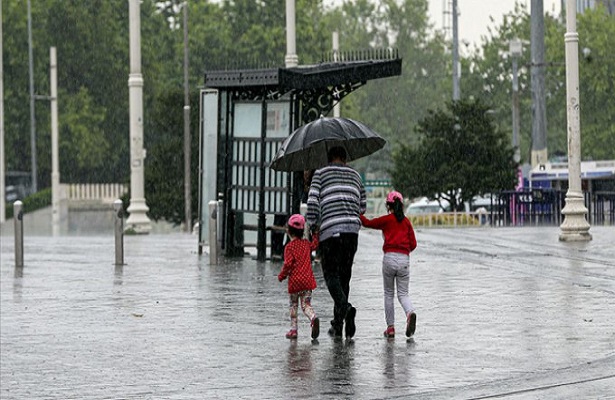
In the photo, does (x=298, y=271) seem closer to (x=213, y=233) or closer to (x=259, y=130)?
(x=213, y=233)

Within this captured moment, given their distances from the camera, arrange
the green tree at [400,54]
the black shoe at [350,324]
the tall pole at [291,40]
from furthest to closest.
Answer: the green tree at [400,54], the tall pole at [291,40], the black shoe at [350,324]

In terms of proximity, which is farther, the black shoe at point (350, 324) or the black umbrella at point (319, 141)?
the black umbrella at point (319, 141)

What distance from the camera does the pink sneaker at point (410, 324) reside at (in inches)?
576

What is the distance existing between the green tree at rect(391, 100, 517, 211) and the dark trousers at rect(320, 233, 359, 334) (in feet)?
132

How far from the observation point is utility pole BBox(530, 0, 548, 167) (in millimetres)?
60375

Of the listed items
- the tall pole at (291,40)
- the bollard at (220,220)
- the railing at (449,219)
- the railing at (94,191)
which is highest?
the tall pole at (291,40)

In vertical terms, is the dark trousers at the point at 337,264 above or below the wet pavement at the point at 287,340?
above

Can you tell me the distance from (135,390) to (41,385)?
87cm

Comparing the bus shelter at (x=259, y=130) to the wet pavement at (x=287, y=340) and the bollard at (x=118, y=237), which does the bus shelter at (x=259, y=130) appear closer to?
the wet pavement at (x=287, y=340)

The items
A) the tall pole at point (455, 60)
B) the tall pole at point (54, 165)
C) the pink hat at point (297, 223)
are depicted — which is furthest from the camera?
the tall pole at point (455, 60)

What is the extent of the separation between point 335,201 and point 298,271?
70cm

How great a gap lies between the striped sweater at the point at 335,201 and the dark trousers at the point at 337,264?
0.21 feet

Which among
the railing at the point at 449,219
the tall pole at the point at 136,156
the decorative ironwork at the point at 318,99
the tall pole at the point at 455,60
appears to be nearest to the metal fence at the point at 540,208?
the railing at the point at 449,219

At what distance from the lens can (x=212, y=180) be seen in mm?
27453
